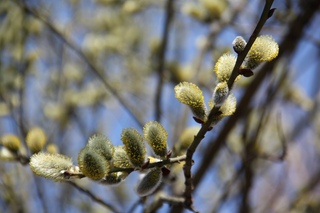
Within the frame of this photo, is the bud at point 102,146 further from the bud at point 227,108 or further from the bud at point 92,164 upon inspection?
the bud at point 227,108

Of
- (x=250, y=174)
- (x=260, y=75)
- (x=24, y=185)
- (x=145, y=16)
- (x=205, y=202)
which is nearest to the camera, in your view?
(x=250, y=174)

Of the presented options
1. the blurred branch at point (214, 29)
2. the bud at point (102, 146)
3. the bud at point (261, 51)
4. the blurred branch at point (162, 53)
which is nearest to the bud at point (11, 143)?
the bud at point (102, 146)

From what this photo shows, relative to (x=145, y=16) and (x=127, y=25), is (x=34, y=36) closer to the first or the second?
(x=127, y=25)

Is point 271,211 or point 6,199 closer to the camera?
point 6,199

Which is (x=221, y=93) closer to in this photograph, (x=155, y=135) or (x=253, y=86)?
(x=155, y=135)

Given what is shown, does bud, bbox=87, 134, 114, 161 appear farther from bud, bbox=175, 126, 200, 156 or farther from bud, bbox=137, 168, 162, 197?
bud, bbox=175, 126, 200, 156

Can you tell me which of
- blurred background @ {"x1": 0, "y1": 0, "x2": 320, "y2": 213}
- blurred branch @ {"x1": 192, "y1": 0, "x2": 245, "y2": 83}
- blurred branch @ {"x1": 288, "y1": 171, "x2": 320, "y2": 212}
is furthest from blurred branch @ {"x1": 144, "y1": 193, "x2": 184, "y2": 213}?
blurred branch @ {"x1": 288, "y1": 171, "x2": 320, "y2": 212}

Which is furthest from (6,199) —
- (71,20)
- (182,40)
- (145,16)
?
(145,16)
